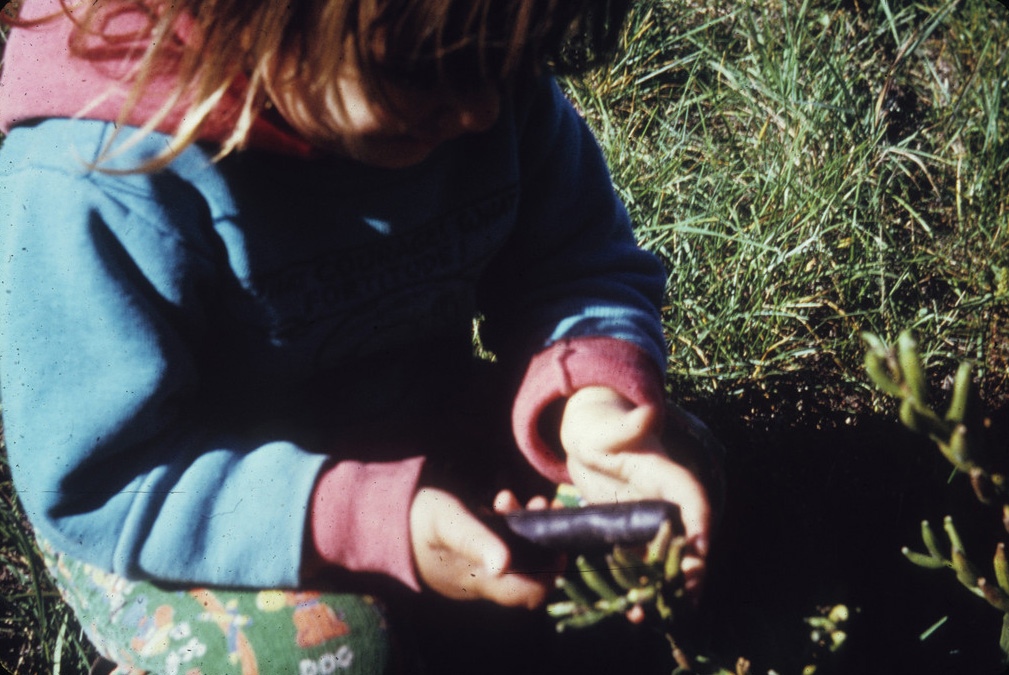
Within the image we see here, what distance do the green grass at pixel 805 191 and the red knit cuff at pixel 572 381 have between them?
0.43m

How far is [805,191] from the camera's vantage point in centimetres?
179

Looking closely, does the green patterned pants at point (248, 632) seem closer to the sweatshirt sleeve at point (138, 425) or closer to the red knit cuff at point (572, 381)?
the sweatshirt sleeve at point (138, 425)

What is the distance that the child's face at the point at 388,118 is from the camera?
31.8 inches

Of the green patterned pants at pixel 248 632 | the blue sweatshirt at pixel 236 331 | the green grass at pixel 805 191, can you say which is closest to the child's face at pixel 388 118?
the blue sweatshirt at pixel 236 331

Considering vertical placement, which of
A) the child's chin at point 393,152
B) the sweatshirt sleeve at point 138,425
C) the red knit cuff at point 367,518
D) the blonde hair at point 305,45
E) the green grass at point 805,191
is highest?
the blonde hair at point 305,45

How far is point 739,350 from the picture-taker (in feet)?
5.43

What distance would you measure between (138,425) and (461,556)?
0.39 metres

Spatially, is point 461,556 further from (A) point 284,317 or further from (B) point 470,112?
(B) point 470,112

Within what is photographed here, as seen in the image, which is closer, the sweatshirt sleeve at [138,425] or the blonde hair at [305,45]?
the blonde hair at [305,45]

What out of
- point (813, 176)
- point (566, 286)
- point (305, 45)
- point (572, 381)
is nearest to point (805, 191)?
point (813, 176)

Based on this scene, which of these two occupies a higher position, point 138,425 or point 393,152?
point 393,152

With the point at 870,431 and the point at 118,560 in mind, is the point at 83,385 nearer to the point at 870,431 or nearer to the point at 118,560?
the point at 118,560

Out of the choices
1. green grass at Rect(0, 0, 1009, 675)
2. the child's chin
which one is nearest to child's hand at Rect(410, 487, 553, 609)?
the child's chin

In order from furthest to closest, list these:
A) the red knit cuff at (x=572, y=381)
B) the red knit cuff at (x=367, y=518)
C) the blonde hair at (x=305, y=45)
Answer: the red knit cuff at (x=572, y=381)
the red knit cuff at (x=367, y=518)
the blonde hair at (x=305, y=45)
